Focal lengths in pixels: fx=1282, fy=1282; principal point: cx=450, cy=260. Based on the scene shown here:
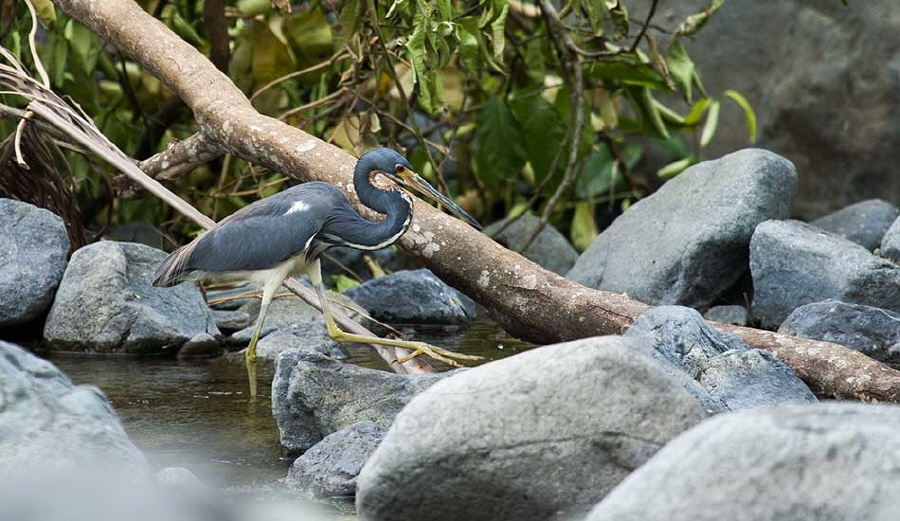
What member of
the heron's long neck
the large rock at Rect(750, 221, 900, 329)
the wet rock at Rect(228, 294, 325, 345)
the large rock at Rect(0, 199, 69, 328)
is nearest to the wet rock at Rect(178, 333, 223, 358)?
the wet rock at Rect(228, 294, 325, 345)

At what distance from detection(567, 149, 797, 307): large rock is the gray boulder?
22.2 inches

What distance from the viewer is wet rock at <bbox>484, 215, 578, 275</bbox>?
8.06 m

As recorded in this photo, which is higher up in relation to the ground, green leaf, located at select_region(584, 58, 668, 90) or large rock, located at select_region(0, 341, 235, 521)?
green leaf, located at select_region(584, 58, 668, 90)

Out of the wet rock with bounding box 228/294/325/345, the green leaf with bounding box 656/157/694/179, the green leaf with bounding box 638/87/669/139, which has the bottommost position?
the wet rock with bounding box 228/294/325/345

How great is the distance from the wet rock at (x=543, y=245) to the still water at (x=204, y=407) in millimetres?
1479

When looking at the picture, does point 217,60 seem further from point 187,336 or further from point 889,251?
point 889,251

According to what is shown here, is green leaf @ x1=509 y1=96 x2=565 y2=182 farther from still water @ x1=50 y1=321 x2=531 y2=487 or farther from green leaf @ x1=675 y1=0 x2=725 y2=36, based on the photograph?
still water @ x1=50 y1=321 x2=531 y2=487

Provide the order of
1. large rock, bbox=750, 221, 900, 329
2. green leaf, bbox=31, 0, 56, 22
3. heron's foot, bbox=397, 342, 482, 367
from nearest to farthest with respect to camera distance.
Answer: heron's foot, bbox=397, 342, 482, 367 < large rock, bbox=750, 221, 900, 329 < green leaf, bbox=31, 0, 56, 22

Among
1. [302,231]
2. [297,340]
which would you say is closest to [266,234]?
[302,231]

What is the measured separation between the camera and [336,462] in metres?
3.81

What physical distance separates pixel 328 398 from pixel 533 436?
123 cm

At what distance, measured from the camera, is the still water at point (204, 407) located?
160 inches

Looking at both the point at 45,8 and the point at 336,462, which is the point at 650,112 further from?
the point at 336,462

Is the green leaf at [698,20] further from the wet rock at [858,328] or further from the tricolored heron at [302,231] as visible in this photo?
the tricolored heron at [302,231]
